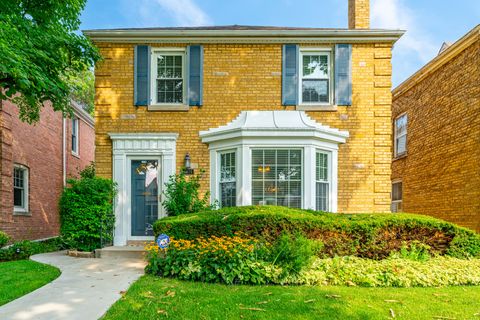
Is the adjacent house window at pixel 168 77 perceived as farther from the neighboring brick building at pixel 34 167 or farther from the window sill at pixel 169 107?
the neighboring brick building at pixel 34 167

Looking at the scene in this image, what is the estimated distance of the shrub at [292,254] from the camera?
5.16 m

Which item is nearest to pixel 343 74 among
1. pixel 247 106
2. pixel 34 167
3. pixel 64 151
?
pixel 247 106

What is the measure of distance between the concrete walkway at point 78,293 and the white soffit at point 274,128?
→ 140 inches

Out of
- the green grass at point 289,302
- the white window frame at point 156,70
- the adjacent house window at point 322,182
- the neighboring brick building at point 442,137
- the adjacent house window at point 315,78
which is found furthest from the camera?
the neighboring brick building at point 442,137

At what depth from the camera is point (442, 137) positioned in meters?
10.2

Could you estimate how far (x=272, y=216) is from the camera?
5.95 m

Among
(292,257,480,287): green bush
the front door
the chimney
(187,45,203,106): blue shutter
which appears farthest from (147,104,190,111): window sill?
the chimney

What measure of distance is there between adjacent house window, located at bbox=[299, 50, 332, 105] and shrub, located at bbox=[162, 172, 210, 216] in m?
3.70

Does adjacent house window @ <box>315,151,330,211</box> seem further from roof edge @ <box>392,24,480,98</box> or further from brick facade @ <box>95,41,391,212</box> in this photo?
roof edge @ <box>392,24,480,98</box>

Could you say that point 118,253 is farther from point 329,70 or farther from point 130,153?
point 329,70

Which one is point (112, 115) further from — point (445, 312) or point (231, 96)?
point (445, 312)

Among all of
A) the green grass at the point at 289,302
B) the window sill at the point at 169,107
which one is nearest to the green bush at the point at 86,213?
the window sill at the point at 169,107

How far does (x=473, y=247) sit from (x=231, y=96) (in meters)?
6.27

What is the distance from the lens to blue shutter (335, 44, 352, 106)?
8.52 m
